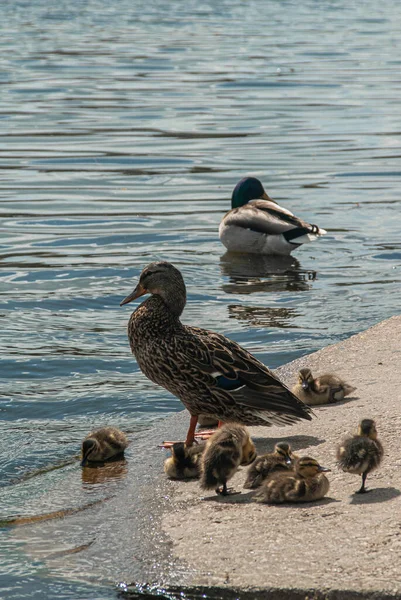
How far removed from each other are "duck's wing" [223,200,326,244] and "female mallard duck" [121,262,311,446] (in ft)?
23.8

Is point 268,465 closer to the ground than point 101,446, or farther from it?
farther from it

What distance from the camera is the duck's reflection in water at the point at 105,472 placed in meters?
6.98

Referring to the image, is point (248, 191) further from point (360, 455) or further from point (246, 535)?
point (246, 535)

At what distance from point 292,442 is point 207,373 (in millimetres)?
662

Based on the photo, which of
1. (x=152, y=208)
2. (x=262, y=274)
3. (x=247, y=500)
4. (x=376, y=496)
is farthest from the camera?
(x=152, y=208)

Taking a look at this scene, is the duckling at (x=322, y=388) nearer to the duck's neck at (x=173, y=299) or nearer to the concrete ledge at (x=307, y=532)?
the concrete ledge at (x=307, y=532)

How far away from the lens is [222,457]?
6086 mm

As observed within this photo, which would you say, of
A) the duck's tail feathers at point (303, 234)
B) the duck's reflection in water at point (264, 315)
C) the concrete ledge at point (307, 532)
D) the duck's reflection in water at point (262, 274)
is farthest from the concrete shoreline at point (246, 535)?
the duck's tail feathers at point (303, 234)

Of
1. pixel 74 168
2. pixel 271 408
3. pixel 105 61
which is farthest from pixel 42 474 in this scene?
pixel 105 61

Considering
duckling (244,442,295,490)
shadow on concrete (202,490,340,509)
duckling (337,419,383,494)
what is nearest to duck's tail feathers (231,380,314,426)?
duckling (244,442,295,490)

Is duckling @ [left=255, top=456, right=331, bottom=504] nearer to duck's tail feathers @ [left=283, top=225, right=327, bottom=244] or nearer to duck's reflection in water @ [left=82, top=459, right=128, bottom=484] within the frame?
duck's reflection in water @ [left=82, top=459, right=128, bottom=484]

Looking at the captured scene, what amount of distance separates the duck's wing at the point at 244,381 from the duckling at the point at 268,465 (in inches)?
31.8

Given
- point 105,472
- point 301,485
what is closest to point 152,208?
point 105,472

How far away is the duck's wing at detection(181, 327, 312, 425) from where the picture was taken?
7.07m
